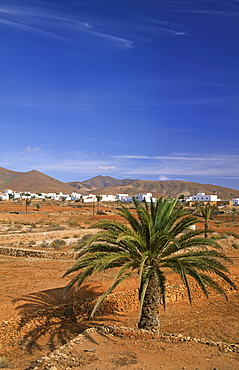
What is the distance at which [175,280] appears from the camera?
14656mm

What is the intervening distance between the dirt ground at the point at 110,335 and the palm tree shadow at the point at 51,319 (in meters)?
0.03

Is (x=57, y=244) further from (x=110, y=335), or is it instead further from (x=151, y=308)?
(x=151, y=308)

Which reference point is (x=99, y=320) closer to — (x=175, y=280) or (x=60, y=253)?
(x=175, y=280)

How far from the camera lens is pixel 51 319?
10.4 metres

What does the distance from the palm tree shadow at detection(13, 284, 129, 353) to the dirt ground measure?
0.03 meters

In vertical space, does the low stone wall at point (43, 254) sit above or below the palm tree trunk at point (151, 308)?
below

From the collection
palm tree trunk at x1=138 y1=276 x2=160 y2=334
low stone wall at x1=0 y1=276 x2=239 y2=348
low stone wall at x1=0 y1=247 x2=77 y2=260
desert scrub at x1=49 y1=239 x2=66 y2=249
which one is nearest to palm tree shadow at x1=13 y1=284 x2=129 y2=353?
low stone wall at x1=0 y1=276 x2=239 y2=348

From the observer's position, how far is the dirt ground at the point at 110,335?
22.5 ft

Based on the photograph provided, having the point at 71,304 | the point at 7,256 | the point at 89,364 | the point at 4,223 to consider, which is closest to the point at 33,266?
the point at 7,256

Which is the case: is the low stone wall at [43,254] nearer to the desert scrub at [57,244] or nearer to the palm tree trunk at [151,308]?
the desert scrub at [57,244]

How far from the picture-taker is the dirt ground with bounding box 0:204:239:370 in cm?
687

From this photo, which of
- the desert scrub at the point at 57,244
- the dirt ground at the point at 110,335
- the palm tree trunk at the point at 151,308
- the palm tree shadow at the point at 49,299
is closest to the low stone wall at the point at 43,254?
the desert scrub at the point at 57,244

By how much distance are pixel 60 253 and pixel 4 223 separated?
23854mm

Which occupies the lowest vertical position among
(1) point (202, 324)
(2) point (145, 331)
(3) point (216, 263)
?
(1) point (202, 324)
